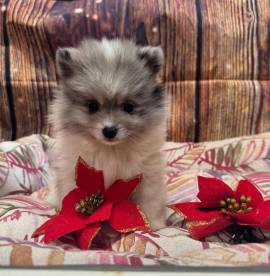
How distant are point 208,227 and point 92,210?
35cm

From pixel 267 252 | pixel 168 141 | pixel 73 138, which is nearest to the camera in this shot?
pixel 267 252

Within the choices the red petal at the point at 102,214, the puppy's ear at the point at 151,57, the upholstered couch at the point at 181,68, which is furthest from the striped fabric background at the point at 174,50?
the red petal at the point at 102,214

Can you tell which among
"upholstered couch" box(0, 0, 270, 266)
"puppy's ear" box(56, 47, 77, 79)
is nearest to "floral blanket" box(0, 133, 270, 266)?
"upholstered couch" box(0, 0, 270, 266)

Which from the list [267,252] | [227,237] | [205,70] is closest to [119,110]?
[227,237]

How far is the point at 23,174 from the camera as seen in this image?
74.5 inches

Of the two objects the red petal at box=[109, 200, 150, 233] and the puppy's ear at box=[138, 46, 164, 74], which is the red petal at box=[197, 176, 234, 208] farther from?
the puppy's ear at box=[138, 46, 164, 74]

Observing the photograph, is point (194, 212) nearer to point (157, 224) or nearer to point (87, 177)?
point (157, 224)

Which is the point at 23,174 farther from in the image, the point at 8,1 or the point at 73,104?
the point at 8,1

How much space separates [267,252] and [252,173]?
3.38ft

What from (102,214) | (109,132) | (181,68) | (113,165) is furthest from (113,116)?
(181,68)

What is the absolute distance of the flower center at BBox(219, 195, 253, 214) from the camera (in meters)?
1.35

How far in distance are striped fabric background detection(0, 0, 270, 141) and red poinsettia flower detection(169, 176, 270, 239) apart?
0.89m

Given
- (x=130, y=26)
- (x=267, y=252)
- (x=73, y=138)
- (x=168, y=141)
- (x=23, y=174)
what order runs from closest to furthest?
(x=267, y=252)
(x=73, y=138)
(x=23, y=174)
(x=130, y=26)
(x=168, y=141)

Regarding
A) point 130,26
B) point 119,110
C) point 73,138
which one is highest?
point 130,26
